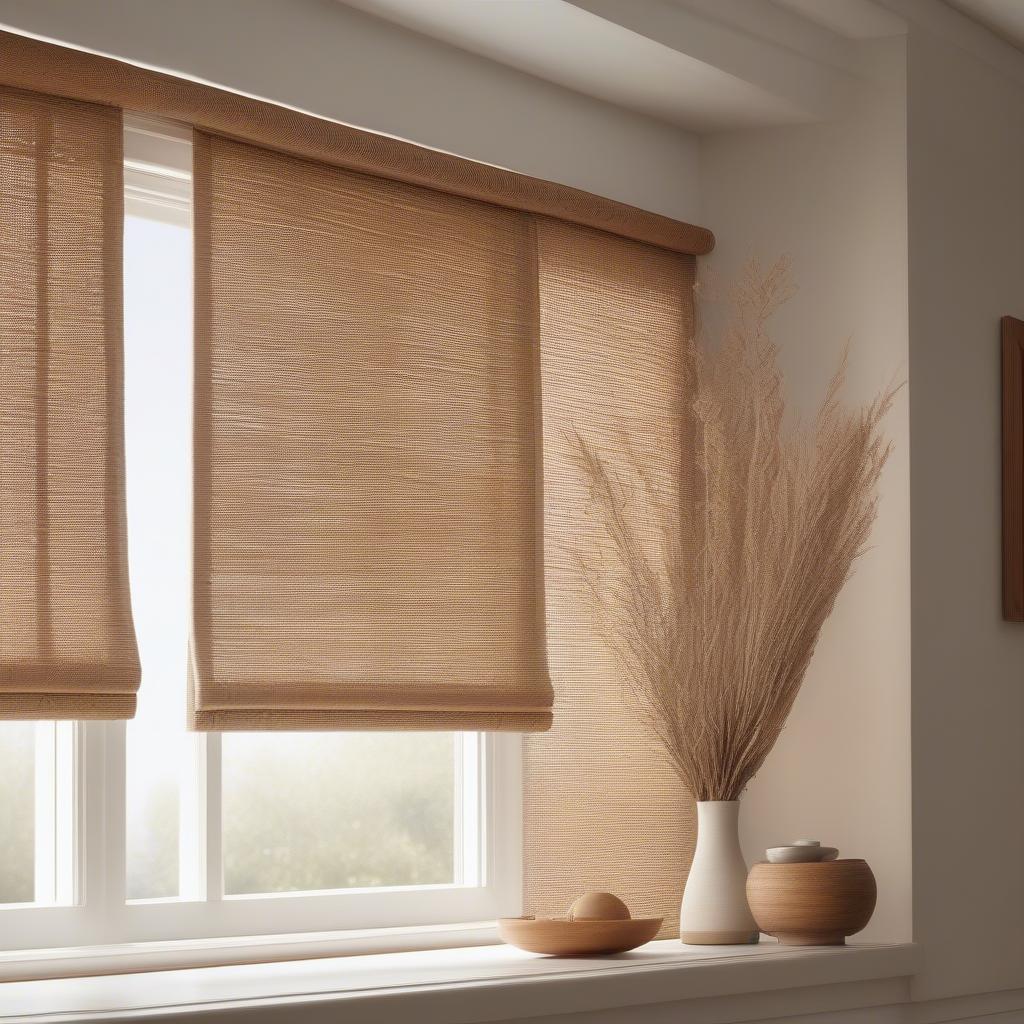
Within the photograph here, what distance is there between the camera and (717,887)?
9.89ft

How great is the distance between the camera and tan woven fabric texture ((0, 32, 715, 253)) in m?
2.48

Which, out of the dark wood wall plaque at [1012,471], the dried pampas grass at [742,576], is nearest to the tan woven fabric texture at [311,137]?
the dried pampas grass at [742,576]

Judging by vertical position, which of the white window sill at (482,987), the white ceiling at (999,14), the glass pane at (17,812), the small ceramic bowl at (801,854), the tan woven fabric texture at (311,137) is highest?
the white ceiling at (999,14)

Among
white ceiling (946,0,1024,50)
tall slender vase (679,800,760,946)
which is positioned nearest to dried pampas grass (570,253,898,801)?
tall slender vase (679,800,760,946)

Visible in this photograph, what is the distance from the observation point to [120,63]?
8.39 ft

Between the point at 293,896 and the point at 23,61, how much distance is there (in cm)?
158

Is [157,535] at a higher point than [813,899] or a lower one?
higher

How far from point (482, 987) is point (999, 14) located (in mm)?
2636

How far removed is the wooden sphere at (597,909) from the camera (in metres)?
2.73

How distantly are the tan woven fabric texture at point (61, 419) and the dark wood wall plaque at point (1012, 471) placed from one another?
200cm

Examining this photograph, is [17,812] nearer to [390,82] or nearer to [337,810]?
[337,810]

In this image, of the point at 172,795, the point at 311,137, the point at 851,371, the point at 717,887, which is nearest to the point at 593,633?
the point at 717,887

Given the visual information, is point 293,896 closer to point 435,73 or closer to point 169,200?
point 169,200

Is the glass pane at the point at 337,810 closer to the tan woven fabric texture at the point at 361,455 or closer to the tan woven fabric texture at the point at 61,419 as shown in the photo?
the tan woven fabric texture at the point at 361,455
